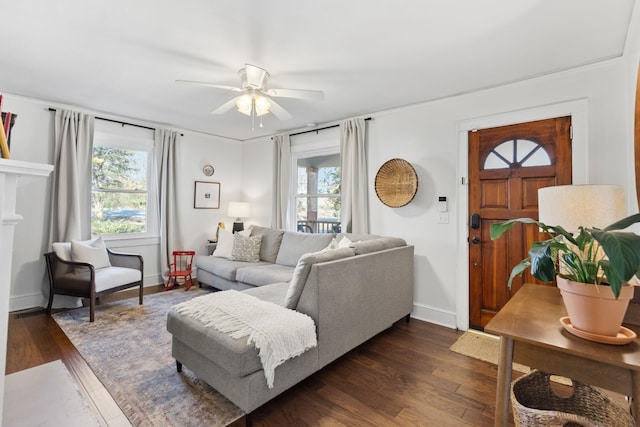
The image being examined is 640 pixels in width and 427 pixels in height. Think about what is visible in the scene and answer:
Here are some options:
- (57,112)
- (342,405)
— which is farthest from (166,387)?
(57,112)

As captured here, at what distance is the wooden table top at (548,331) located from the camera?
3.24 feet

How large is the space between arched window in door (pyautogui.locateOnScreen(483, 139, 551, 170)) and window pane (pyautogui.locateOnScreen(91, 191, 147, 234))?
186 inches

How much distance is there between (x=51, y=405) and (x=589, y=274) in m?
2.89

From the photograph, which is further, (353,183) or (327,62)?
(353,183)

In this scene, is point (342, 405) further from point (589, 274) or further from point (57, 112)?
point (57, 112)

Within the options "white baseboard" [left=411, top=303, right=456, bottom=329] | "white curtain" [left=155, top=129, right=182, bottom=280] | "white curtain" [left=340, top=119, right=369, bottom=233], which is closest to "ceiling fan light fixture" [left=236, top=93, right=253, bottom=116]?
"white curtain" [left=340, top=119, right=369, bottom=233]

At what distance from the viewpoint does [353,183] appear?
3916mm

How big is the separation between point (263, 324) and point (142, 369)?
1210mm

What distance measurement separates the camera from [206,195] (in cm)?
514

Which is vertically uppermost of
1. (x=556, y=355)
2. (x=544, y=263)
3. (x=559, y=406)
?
(x=544, y=263)

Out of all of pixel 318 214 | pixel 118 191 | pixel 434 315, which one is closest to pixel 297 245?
pixel 318 214

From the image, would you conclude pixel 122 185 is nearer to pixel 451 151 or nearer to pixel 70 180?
pixel 70 180

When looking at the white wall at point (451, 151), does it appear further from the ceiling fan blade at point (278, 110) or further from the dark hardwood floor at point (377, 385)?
the ceiling fan blade at point (278, 110)

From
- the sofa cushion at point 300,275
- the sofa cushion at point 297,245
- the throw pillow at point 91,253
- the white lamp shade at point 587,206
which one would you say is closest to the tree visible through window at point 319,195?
the sofa cushion at point 297,245
